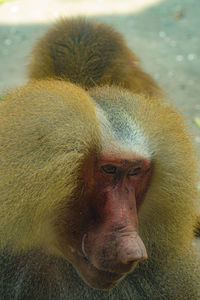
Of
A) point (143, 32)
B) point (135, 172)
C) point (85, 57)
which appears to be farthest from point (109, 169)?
point (143, 32)

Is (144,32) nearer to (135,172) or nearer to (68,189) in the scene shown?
(135,172)

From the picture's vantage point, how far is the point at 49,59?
4145mm

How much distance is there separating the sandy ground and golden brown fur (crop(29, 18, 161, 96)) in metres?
1.26

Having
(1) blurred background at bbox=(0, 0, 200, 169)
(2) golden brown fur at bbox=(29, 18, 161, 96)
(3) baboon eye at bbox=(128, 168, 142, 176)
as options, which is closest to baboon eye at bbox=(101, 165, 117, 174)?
(3) baboon eye at bbox=(128, 168, 142, 176)

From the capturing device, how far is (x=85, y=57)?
160 inches

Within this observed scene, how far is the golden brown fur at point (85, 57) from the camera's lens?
13.2 feet

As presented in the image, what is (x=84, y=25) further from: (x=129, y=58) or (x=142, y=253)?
(x=142, y=253)

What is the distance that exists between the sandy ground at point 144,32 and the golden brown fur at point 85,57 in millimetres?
1260

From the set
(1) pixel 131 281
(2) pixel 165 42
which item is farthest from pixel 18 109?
(2) pixel 165 42

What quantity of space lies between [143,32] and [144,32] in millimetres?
13

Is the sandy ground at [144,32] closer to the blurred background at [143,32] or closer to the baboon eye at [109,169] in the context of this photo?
the blurred background at [143,32]

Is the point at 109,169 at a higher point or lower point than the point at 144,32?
higher

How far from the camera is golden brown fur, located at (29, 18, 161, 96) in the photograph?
4012 mm

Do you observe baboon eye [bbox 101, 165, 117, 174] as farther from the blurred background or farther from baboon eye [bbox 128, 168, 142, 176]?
the blurred background
